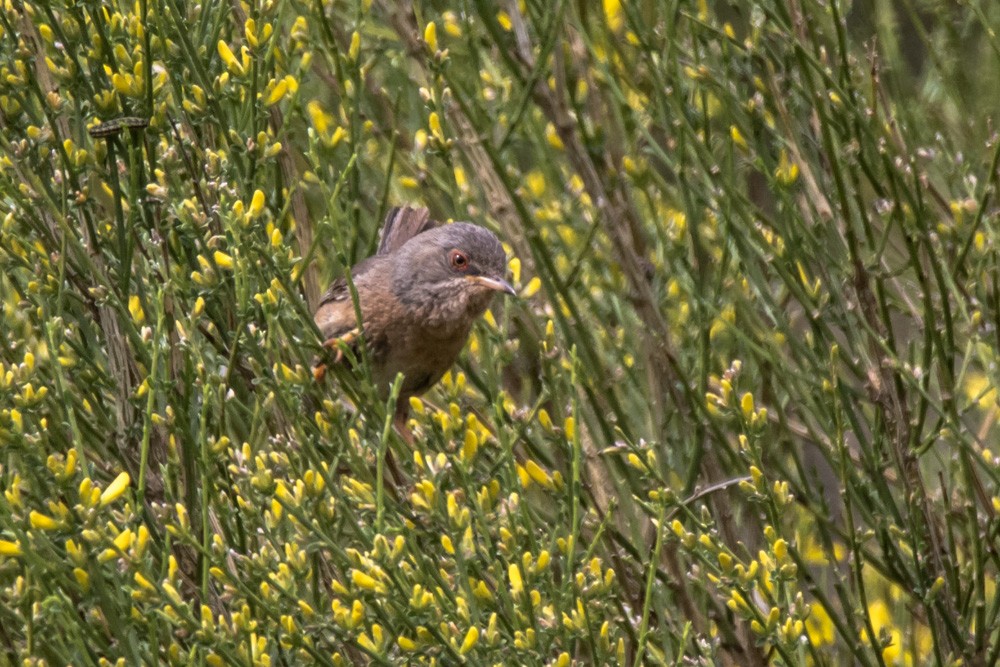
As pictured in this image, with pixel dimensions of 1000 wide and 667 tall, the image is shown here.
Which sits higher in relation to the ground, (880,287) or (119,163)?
(119,163)

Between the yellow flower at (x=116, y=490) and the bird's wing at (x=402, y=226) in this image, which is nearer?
the yellow flower at (x=116, y=490)

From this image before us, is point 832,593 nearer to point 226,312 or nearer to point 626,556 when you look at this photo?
point 626,556

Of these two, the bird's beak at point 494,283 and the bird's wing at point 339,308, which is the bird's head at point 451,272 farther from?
the bird's wing at point 339,308

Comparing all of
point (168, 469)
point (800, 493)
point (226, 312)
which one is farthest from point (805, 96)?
point (168, 469)

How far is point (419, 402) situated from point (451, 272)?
62.1 inches

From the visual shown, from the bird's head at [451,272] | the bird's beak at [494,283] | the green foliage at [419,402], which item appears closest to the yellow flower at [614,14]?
the green foliage at [419,402]

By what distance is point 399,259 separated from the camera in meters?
5.52

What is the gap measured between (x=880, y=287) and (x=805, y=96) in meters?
0.66

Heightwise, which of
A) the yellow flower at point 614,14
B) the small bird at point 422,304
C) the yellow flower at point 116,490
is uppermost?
the yellow flower at point 116,490

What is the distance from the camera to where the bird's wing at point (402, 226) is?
5895mm

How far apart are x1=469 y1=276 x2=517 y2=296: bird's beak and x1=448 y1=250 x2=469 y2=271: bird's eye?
7 centimetres

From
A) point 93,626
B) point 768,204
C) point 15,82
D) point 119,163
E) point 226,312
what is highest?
point 15,82

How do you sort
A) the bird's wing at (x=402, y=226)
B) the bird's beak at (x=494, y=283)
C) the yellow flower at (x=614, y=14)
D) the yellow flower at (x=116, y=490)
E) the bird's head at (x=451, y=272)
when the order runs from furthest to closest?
the yellow flower at (x=614, y=14)
the bird's wing at (x=402, y=226)
the bird's head at (x=451, y=272)
the bird's beak at (x=494, y=283)
the yellow flower at (x=116, y=490)

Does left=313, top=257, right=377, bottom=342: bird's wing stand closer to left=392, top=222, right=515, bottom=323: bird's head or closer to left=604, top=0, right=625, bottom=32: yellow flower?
left=392, top=222, right=515, bottom=323: bird's head
